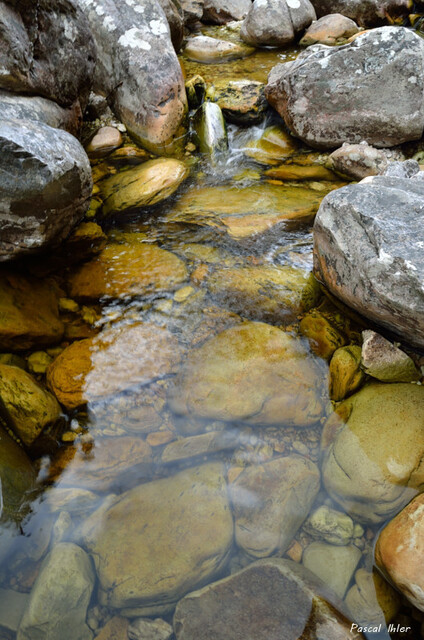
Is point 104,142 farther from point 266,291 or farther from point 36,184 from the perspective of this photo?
point 266,291

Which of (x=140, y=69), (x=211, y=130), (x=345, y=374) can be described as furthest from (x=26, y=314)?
(x=140, y=69)

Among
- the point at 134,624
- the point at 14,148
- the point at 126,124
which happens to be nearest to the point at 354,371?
the point at 134,624

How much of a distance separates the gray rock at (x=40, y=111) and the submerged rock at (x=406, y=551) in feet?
11.8

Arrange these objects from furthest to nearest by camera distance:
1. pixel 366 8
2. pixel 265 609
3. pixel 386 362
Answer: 1. pixel 366 8
2. pixel 386 362
3. pixel 265 609

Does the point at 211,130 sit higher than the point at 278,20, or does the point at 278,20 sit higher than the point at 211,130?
the point at 278,20

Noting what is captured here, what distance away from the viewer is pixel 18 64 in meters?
3.63

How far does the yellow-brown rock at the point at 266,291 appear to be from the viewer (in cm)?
338

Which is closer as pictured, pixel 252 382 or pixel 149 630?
pixel 149 630

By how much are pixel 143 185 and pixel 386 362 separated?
317 cm

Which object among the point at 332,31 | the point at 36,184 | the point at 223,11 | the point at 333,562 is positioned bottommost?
the point at 333,562

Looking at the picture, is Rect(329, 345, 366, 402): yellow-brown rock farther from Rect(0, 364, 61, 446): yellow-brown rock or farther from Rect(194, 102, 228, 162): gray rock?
Rect(194, 102, 228, 162): gray rock

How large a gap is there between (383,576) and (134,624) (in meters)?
1.28

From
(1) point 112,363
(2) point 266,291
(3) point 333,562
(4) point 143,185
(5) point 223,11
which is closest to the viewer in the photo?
(3) point 333,562

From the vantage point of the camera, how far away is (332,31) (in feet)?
25.8
